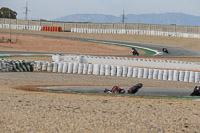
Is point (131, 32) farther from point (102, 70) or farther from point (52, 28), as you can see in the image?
point (102, 70)

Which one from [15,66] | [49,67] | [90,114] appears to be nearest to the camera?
[90,114]

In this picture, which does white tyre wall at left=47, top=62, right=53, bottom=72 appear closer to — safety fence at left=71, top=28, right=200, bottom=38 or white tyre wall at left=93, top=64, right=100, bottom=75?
white tyre wall at left=93, top=64, right=100, bottom=75

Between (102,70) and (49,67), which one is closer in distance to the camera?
(102,70)

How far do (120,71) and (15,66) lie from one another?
20.9 ft

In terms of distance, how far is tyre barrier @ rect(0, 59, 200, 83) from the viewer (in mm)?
23969

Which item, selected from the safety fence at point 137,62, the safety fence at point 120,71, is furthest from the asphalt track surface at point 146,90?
the safety fence at point 137,62

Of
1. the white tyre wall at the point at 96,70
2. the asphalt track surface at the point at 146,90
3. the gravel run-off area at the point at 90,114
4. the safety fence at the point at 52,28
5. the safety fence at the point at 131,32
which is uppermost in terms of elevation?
the safety fence at the point at 52,28

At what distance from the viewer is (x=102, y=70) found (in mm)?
25000

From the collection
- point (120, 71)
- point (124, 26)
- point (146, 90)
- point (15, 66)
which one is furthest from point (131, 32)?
point (146, 90)

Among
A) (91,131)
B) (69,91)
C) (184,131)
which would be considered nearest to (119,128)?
(91,131)

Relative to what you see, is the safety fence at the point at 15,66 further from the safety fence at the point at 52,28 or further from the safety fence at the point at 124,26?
the safety fence at the point at 52,28

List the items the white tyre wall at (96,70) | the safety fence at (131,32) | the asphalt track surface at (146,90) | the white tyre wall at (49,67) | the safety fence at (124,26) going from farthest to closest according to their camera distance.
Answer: the safety fence at (131,32) < the safety fence at (124,26) < the white tyre wall at (49,67) < the white tyre wall at (96,70) < the asphalt track surface at (146,90)

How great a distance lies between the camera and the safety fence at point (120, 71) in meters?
24.0

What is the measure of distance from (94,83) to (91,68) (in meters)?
3.73
